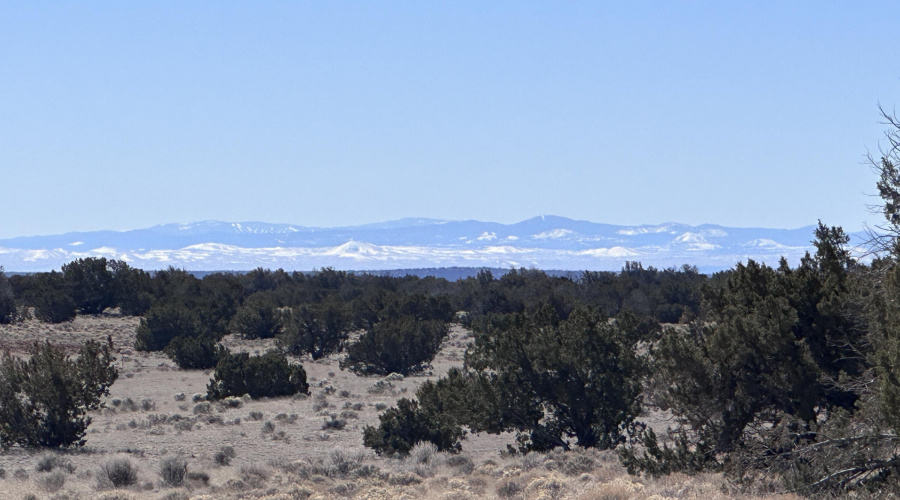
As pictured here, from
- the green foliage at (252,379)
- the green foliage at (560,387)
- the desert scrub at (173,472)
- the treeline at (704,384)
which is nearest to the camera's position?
the treeline at (704,384)

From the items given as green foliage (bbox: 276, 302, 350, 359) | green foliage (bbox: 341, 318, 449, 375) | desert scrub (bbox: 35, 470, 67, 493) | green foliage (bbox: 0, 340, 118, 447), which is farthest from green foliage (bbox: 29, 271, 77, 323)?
desert scrub (bbox: 35, 470, 67, 493)

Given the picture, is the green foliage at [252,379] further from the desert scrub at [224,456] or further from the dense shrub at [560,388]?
the dense shrub at [560,388]

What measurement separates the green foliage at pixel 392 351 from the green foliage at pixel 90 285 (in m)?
23.2

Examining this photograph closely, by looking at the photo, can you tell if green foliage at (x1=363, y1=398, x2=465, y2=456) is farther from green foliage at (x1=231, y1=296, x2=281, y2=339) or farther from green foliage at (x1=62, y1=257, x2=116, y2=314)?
green foliage at (x1=62, y1=257, x2=116, y2=314)

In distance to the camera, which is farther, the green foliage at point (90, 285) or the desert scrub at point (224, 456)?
the green foliage at point (90, 285)

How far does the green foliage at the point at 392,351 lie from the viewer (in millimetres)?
34406

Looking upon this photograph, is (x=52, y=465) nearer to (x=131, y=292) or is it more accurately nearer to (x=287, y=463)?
(x=287, y=463)

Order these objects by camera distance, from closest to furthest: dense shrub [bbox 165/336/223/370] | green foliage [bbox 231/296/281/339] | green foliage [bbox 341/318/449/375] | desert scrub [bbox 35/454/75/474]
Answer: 1. desert scrub [bbox 35/454/75/474]
2. green foliage [bbox 341/318/449/375]
3. dense shrub [bbox 165/336/223/370]
4. green foliage [bbox 231/296/281/339]

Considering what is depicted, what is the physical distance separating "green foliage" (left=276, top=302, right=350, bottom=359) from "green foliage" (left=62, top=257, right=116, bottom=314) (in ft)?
56.8

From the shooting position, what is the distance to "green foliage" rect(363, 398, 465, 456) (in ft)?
60.2

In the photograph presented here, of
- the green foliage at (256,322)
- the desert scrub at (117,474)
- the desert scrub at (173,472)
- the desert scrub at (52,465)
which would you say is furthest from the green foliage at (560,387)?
the green foliage at (256,322)

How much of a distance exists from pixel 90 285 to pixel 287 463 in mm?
40068

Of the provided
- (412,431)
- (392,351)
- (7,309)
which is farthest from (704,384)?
(7,309)

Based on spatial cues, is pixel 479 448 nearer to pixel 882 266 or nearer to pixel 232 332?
pixel 882 266
